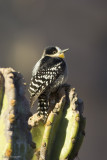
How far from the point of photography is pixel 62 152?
277 cm

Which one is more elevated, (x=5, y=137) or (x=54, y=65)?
(x=54, y=65)

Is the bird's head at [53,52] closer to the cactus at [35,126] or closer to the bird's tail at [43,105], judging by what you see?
the bird's tail at [43,105]

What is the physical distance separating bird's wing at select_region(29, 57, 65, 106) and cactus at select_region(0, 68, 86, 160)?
0.21m

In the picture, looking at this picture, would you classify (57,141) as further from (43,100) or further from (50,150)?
(43,100)

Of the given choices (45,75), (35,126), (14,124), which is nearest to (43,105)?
(45,75)

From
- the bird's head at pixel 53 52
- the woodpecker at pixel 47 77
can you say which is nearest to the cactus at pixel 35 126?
the woodpecker at pixel 47 77

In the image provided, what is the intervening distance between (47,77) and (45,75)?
0.12 ft

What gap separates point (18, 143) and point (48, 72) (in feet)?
6.23

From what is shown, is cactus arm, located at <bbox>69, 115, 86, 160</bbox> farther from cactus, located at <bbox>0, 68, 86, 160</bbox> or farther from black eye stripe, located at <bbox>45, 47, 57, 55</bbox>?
black eye stripe, located at <bbox>45, 47, 57, 55</bbox>

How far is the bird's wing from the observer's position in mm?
3621

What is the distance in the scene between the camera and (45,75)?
3.80m

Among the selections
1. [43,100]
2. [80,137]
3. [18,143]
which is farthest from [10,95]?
[43,100]

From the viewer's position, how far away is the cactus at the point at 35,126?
2.03m

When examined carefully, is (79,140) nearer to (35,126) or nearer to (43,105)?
(35,126)
